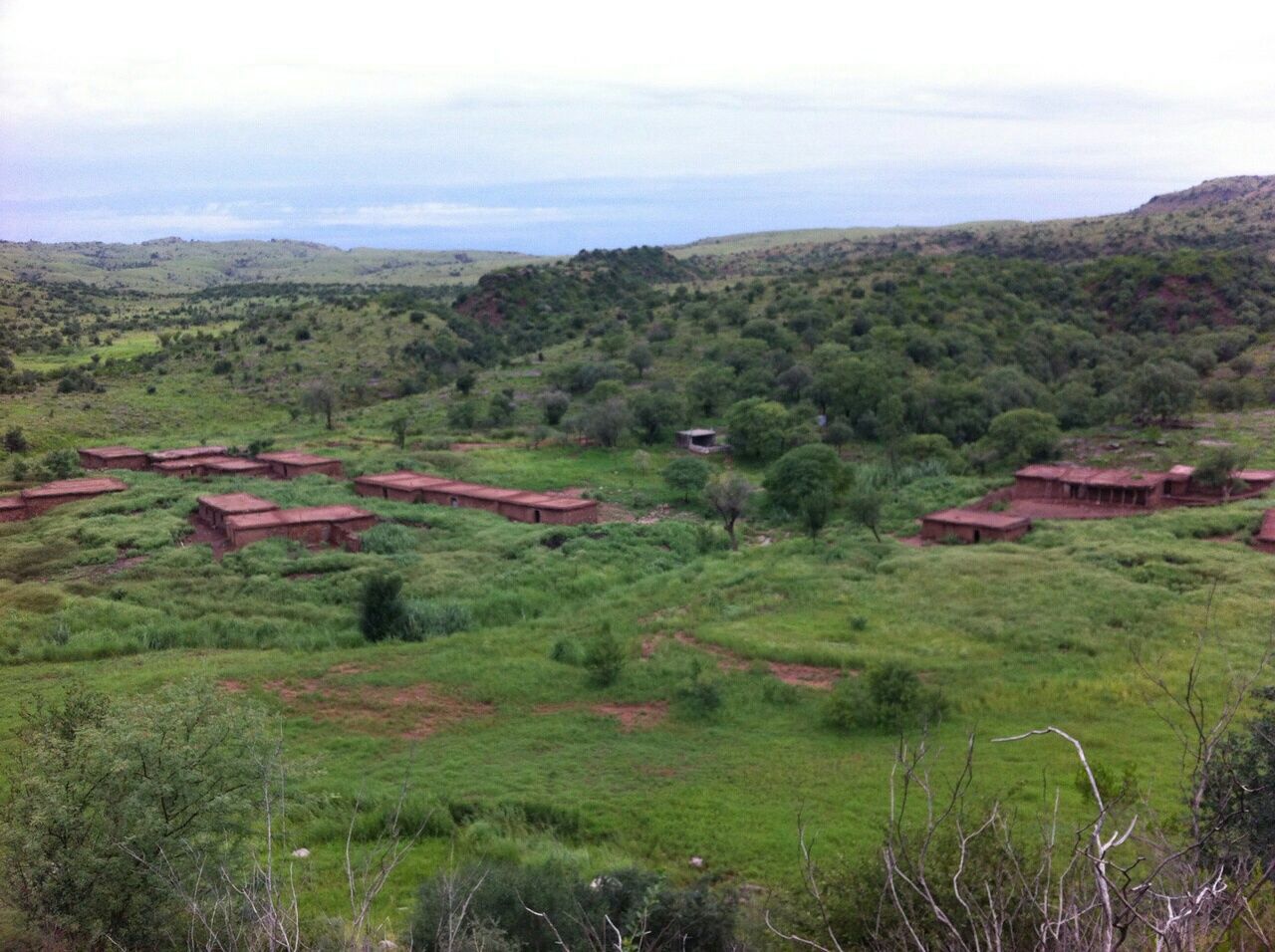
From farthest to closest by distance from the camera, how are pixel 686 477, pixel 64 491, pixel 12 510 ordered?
pixel 686 477 < pixel 64 491 < pixel 12 510

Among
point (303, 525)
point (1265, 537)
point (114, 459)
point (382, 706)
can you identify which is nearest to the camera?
point (382, 706)

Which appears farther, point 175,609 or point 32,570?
point 32,570

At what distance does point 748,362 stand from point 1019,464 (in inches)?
787

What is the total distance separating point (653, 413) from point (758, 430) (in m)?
5.63

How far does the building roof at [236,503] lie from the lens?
88.6 feet

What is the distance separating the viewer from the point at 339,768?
547 inches

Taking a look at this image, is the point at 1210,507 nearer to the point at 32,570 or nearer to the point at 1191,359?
the point at 1191,359

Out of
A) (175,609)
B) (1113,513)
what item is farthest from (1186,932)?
(1113,513)

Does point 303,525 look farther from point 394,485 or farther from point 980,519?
point 980,519

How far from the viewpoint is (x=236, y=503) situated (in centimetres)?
2777

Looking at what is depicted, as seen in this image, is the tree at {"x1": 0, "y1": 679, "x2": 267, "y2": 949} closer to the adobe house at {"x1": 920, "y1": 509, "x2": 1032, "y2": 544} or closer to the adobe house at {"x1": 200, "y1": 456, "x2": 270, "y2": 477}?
the adobe house at {"x1": 920, "y1": 509, "x2": 1032, "y2": 544}

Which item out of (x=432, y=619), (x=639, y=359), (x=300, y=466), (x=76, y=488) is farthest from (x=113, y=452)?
(x=639, y=359)

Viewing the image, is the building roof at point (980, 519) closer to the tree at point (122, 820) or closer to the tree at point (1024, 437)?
the tree at point (1024, 437)

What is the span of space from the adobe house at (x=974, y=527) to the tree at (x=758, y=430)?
42.9 feet
